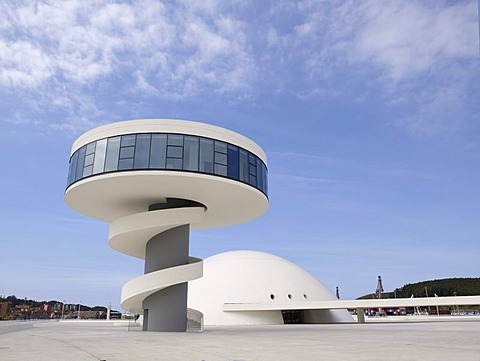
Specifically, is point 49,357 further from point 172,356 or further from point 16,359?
point 172,356

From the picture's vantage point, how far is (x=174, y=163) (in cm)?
2473

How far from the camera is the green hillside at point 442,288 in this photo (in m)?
157

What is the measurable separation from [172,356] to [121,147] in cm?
1552

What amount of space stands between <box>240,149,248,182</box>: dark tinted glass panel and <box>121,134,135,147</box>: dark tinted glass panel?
21.8 ft

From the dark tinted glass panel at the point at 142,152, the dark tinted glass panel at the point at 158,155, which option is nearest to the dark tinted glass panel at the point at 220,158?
the dark tinted glass panel at the point at 158,155

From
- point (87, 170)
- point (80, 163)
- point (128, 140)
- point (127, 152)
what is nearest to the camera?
point (127, 152)

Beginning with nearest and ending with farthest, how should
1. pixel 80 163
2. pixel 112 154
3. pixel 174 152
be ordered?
pixel 174 152 < pixel 112 154 < pixel 80 163

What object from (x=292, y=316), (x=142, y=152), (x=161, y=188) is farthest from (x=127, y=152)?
(x=292, y=316)

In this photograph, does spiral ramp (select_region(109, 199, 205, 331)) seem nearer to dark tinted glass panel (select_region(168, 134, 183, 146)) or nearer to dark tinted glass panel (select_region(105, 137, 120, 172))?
dark tinted glass panel (select_region(105, 137, 120, 172))

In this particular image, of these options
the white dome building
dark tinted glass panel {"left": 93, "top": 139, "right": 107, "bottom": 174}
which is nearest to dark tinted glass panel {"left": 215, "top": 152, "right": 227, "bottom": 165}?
dark tinted glass panel {"left": 93, "top": 139, "right": 107, "bottom": 174}

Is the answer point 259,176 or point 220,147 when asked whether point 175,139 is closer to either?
point 220,147

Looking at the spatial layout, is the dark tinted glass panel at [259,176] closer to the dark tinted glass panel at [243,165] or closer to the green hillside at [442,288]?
the dark tinted glass panel at [243,165]

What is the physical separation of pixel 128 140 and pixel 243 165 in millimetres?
7068

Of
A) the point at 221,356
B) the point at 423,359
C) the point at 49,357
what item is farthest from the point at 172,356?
the point at 423,359
